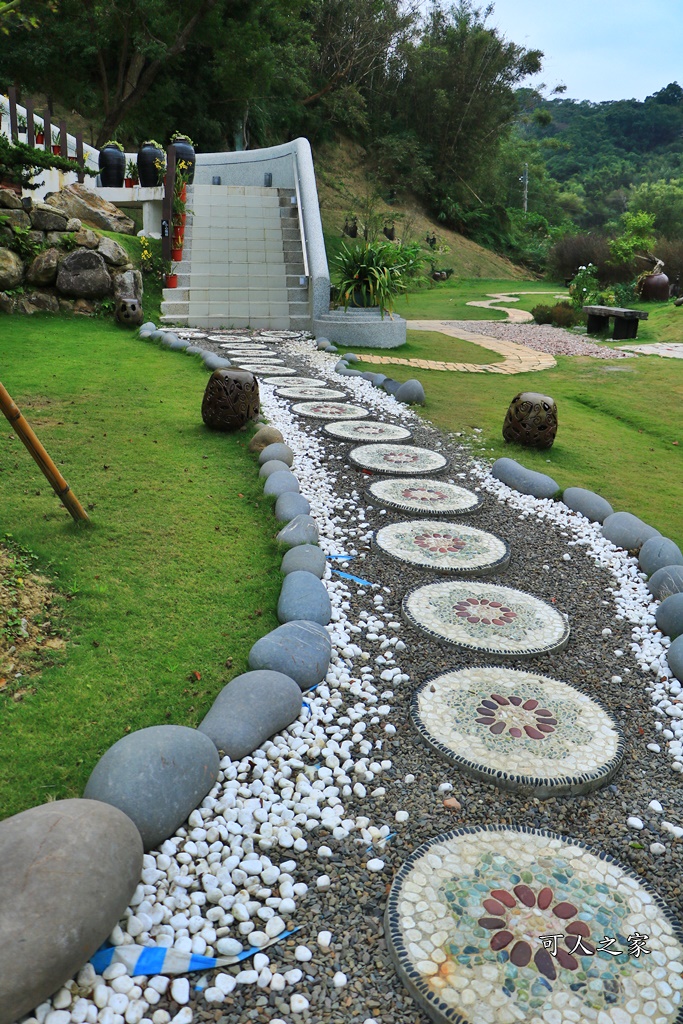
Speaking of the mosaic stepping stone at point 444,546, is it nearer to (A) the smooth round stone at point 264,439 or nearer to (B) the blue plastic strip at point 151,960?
(A) the smooth round stone at point 264,439

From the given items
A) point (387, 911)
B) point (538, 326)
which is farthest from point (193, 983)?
point (538, 326)

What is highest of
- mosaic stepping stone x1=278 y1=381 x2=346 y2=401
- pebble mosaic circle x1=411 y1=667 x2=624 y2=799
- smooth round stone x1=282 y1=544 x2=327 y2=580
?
mosaic stepping stone x1=278 y1=381 x2=346 y2=401

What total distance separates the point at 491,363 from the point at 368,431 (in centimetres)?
415

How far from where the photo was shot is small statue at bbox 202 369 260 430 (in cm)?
465

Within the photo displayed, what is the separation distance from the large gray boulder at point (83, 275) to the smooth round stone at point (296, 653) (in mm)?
7274

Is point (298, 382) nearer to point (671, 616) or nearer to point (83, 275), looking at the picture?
point (83, 275)

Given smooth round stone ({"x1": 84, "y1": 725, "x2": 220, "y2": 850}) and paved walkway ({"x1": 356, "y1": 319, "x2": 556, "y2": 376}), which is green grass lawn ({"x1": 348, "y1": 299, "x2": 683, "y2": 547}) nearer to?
paved walkway ({"x1": 356, "y1": 319, "x2": 556, "y2": 376})

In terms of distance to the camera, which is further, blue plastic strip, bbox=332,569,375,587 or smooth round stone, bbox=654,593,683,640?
blue plastic strip, bbox=332,569,375,587

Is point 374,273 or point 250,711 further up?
point 374,273

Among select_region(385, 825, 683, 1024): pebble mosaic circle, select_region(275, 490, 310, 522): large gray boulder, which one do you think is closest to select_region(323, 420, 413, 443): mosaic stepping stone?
select_region(275, 490, 310, 522): large gray boulder

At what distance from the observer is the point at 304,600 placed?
2.67 metres

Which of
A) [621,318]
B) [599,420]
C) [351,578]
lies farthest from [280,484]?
[621,318]

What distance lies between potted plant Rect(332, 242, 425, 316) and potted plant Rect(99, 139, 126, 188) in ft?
17.5

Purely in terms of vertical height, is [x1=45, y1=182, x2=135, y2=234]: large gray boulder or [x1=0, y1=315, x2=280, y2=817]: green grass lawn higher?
[x1=45, y1=182, x2=135, y2=234]: large gray boulder
